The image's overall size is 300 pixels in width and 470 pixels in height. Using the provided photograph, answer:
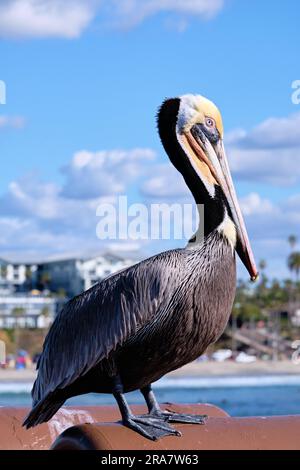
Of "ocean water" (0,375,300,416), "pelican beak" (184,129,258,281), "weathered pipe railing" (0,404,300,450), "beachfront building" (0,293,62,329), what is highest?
"pelican beak" (184,129,258,281)

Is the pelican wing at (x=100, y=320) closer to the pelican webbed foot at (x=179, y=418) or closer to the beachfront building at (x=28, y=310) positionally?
the pelican webbed foot at (x=179, y=418)

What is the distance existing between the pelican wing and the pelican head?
0.42 m

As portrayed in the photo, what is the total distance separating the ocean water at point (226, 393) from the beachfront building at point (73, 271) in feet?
53.2

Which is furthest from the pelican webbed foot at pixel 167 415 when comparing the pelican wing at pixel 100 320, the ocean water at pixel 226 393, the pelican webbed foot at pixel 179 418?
the ocean water at pixel 226 393

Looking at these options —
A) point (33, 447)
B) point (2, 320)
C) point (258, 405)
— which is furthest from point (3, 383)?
point (33, 447)

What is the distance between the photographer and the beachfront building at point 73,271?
89188 millimetres

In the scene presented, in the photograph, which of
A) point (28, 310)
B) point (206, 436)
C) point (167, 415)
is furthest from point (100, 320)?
point (28, 310)

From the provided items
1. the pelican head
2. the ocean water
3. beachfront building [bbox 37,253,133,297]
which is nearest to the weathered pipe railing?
the pelican head

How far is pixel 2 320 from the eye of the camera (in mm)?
87938

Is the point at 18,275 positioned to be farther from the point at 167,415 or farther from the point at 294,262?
the point at 167,415

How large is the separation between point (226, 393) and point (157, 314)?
60940 mm

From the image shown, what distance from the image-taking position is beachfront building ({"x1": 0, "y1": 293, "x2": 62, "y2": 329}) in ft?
277

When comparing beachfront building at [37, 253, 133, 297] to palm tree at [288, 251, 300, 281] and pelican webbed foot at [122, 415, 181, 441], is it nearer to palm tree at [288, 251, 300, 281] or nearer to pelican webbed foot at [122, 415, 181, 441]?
palm tree at [288, 251, 300, 281]
